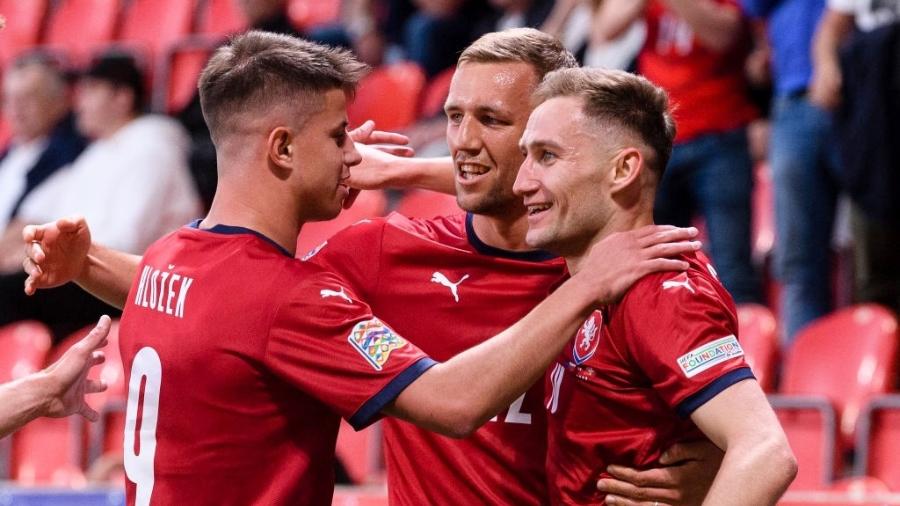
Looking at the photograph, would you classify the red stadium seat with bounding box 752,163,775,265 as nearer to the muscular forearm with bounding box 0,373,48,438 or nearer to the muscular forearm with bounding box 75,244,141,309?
the muscular forearm with bounding box 75,244,141,309

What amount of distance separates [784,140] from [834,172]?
294 millimetres

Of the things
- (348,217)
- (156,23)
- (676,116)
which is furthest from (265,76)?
(156,23)

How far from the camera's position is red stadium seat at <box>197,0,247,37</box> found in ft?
37.0

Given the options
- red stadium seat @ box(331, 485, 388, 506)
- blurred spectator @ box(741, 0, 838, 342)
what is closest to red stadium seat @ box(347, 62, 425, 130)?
blurred spectator @ box(741, 0, 838, 342)

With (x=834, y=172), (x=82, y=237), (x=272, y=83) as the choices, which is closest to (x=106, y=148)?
(x=834, y=172)

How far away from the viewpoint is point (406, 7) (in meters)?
10.2

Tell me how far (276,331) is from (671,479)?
0.96 metres

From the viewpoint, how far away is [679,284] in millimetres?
3203

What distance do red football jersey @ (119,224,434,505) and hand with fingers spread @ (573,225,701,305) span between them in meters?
0.43

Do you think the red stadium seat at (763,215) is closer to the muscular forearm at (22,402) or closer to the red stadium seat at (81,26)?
the muscular forearm at (22,402)

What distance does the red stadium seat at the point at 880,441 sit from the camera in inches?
239

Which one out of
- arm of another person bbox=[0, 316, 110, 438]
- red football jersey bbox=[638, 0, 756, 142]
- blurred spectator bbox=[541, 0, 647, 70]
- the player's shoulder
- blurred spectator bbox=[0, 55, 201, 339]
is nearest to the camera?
the player's shoulder

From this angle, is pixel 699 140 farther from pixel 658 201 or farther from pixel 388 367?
pixel 388 367

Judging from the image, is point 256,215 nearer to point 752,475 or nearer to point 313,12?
point 752,475
